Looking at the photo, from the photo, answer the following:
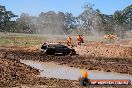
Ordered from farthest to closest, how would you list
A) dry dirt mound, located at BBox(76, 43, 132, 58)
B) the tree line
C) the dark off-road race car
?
the tree line < dry dirt mound, located at BBox(76, 43, 132, 58) < the dark off-road race car

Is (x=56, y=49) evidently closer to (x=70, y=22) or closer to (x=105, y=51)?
(x=105, y=51)

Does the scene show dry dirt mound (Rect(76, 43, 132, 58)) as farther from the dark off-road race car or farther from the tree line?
the tree line

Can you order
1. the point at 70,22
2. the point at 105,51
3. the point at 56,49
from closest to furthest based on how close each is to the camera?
the point at 56,49, the point at 105,51, the point at 70,22

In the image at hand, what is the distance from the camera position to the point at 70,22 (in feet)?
541

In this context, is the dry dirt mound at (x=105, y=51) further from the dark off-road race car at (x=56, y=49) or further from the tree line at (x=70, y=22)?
the tree line at (x=70, y=22)

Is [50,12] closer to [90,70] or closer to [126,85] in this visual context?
[90,70]

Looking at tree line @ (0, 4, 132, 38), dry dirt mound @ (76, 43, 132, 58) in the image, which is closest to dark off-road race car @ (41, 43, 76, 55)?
dry dirt mound @ (76, 43, 132, 58)

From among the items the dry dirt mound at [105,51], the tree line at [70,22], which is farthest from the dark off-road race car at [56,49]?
the tree line at [70,22]

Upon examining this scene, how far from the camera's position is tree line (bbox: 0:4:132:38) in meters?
95.9

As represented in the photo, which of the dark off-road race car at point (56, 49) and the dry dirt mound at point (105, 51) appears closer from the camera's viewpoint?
the dark off-road race car at point (56, 49)

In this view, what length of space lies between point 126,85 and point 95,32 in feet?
323

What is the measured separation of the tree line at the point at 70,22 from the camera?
315 ft

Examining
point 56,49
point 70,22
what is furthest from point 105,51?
point 70,22

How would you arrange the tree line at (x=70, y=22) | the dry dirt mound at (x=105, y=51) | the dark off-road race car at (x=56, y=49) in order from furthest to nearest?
the tree line at (x=70, y=22)
the dry dirt mound at (x=105, y=51)
the dark off-road race car at (x=56, y=49)
